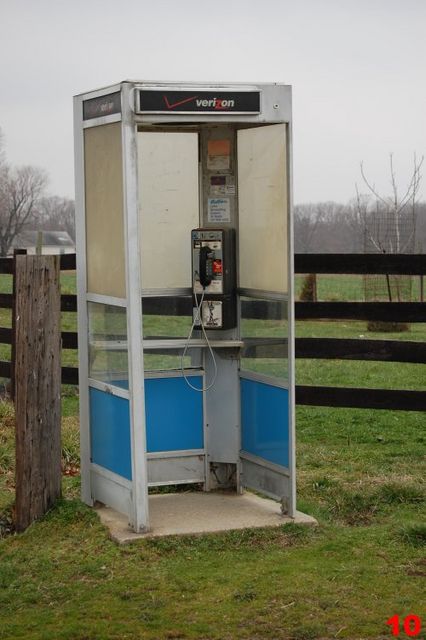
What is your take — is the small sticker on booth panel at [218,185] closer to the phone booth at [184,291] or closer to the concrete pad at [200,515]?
the phone booth at [184,291]

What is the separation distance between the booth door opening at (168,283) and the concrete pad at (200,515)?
0.28m

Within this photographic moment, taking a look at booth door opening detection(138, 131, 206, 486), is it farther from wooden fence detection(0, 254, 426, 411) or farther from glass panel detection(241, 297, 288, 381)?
wooden fence detection(0, 254, 426, 411)

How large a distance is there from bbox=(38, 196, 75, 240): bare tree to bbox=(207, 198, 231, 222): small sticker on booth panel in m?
64.8

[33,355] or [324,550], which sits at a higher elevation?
[33,355]

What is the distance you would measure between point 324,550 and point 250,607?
99cm

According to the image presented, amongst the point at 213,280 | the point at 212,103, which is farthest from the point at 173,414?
the point at 212,103

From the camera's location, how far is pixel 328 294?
81.1ft

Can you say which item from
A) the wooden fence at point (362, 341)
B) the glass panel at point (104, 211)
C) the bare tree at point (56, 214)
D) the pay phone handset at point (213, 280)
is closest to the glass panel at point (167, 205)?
the pay phone handset at point (213, 280)

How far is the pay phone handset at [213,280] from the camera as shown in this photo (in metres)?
7.31

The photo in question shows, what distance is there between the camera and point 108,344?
23.2ft

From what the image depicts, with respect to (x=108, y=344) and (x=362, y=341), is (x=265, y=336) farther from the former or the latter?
(x=362, y=341)

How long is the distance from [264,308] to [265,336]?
192 mm

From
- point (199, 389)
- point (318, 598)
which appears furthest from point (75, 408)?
point (318, 598)

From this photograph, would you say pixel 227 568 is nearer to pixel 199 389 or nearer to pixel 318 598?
pixel 318 598
